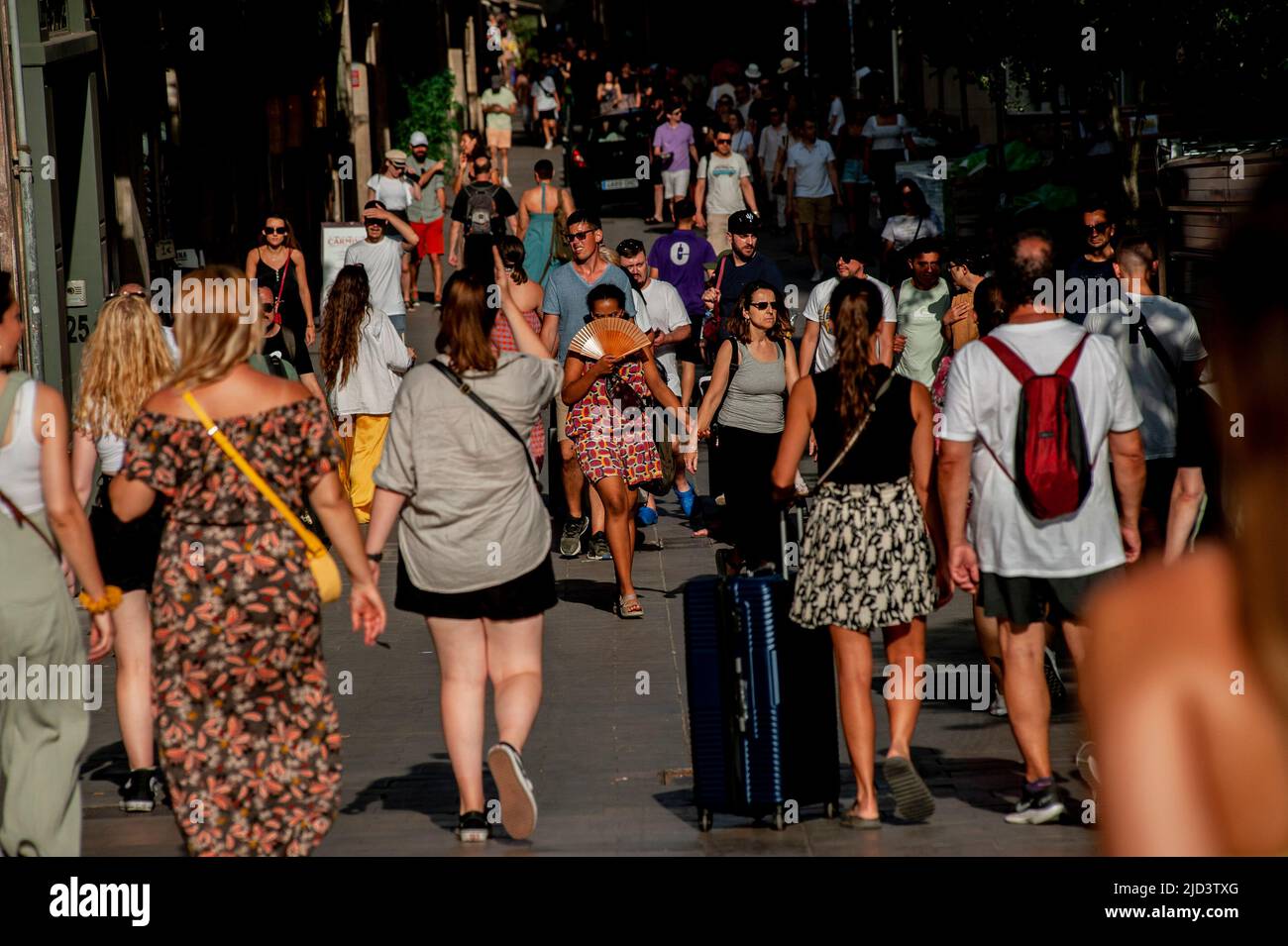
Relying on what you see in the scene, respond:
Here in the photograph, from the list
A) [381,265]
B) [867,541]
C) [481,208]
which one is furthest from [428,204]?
[867,541]

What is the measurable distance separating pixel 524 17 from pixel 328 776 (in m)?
87.3

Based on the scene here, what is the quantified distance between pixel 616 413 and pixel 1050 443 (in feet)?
14.1

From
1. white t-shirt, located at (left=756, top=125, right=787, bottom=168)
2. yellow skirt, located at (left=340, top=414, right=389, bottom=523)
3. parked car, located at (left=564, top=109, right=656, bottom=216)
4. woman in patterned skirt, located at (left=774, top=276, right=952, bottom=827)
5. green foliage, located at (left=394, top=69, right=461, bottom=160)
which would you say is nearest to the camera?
woman in patterned skirt, located at (left=774, top=276, right=952, bottom=827)

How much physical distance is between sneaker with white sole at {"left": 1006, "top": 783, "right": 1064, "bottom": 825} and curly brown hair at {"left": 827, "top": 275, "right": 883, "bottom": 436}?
4.51 feet

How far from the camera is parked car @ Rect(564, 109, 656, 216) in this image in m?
31.0

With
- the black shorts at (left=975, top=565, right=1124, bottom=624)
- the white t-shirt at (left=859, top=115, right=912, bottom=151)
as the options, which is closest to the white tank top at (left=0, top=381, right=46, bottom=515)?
the black shorts at (left=975, top=565, right=1124, bottom=624)

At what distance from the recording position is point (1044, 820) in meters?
6.48

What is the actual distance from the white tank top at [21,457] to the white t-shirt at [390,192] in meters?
15.3

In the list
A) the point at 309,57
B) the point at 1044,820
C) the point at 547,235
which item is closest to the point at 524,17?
the point at 309,57

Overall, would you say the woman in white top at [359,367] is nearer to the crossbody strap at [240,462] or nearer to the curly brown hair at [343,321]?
the curly brown hair at [343,321]

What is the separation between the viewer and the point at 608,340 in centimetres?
1031

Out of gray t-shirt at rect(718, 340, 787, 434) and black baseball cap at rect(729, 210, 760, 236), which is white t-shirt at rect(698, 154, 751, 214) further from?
gray t-shirt at rect(718, 340, 787, 434)

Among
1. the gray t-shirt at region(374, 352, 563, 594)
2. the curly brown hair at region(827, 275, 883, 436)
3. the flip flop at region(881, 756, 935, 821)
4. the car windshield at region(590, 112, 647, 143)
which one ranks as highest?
the car windshield at region(590, 112, 647, 143)

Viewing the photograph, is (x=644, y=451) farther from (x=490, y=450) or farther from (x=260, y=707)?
(x=260, y=707)
